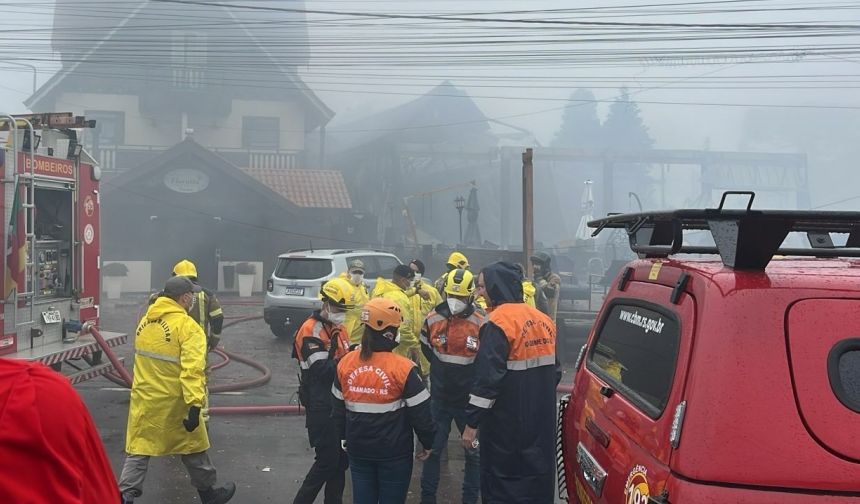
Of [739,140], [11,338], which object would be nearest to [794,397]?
[11,338]

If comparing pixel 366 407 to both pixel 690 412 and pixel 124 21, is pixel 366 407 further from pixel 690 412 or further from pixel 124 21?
pixel 124 21

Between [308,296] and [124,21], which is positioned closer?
[308,296]

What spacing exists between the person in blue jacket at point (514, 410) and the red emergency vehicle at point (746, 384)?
1415 mm

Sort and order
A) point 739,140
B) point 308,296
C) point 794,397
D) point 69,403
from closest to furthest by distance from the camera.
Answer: point 69,403 < point 794,397 < point 308,296 < point 739,140

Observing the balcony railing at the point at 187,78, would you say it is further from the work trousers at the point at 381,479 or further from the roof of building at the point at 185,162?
the work trousers at the point at 381,479

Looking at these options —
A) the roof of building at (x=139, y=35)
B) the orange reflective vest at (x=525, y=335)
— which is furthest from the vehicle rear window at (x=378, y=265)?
the roof of building at (x=139, y=35)

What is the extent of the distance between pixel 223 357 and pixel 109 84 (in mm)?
23461

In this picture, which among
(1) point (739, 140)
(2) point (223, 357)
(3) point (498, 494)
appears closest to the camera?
(3) point (498, 494)

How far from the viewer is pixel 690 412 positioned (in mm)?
1883

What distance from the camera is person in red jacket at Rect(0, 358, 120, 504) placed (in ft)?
3.95

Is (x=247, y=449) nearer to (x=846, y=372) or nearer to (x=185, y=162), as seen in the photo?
(x=846, y=372)

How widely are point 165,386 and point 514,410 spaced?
91.1 inches

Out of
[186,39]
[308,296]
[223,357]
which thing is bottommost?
[223,357]

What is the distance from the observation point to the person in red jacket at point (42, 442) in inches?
47.4
